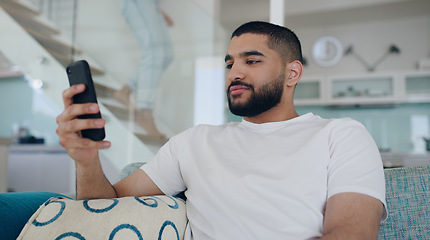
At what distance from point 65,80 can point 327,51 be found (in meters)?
3.90

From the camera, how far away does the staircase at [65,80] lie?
9.79 feet

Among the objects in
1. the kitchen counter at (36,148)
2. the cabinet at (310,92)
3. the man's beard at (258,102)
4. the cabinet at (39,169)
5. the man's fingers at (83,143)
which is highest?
the cabinet at (310,92)

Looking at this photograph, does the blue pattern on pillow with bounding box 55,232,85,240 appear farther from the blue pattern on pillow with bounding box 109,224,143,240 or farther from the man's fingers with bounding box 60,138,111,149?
the man's fingers with bounding box 60,138,111,149

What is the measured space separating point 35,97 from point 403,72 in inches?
188

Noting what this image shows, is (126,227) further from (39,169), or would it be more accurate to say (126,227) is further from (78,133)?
(39,169)

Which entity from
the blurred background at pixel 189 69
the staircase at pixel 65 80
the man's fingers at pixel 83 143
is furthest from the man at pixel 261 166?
the staircase at pixel 65 80

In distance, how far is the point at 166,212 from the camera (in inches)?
39.3

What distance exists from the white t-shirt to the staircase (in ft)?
6.04

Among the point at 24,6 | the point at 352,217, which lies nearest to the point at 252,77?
the point at 352,217

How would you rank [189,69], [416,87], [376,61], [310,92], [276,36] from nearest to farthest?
1. [276,36]
2. [189,69]
3. [416,87]
4. [376,61]
5. [310,92]

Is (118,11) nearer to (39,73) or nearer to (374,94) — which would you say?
(39,73)

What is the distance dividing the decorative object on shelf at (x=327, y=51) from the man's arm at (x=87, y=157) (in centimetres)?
481

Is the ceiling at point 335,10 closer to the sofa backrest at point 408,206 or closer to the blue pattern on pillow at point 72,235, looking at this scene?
the sofa backrest at point 408,206

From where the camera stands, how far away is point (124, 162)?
2959mm
